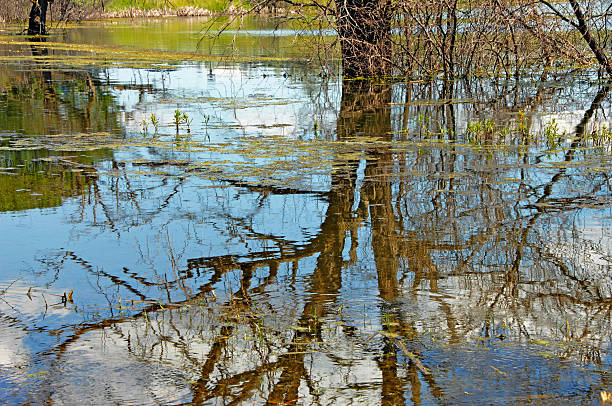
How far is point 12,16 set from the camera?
159 feet

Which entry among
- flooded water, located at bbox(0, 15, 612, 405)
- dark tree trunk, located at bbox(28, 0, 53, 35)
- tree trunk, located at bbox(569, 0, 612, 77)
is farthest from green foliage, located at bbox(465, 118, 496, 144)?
dark tree trunk, located at bbox(28, 0, 53, 35)

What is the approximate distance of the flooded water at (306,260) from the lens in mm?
3447

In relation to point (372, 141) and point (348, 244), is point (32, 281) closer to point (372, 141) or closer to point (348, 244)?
point (348, 244)

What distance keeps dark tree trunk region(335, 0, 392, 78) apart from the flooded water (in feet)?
16.9

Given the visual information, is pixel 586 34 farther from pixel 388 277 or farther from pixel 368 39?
pixel 388 277

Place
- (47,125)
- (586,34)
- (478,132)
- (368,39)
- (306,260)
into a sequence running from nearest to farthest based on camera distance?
(306,260) < (478,132) < (47,125) < (586,34) < (368,39)

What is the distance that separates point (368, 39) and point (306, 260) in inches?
498

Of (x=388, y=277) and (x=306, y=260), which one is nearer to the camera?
(x=388, y=277)

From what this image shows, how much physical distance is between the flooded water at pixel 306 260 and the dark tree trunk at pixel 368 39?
16.9ft

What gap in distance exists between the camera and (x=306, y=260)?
5086 millimetres

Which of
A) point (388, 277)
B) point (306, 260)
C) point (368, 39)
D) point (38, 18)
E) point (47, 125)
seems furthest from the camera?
point (38, 18)

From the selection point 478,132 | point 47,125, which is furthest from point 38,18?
point 478,132

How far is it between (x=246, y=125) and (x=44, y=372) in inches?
291

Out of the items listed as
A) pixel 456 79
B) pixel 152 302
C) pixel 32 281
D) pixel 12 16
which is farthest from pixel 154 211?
pixel 12 16
